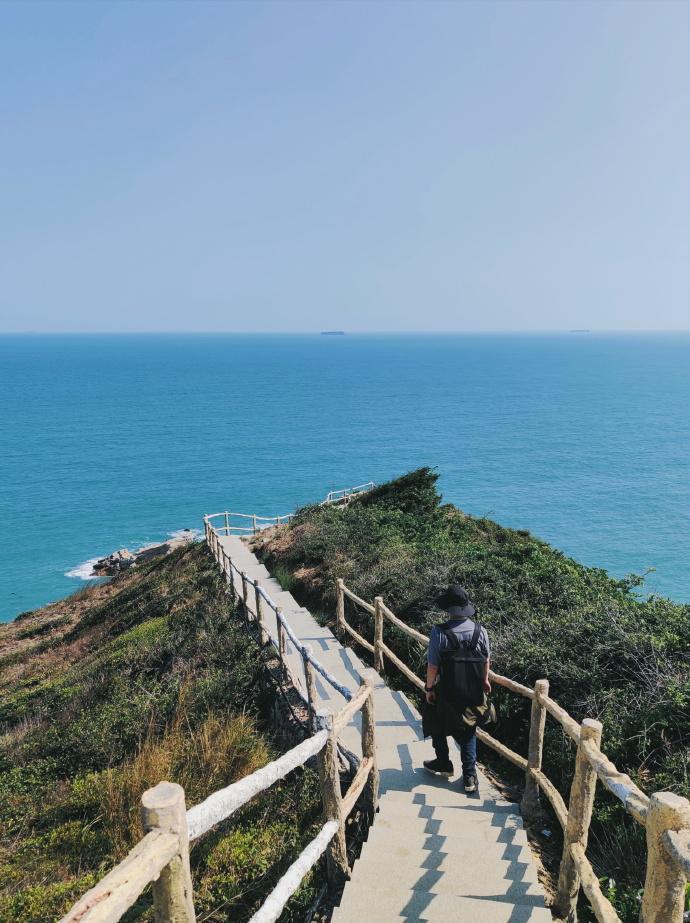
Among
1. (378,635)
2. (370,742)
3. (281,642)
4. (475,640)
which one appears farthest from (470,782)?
(281,642)

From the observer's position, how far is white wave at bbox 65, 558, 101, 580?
37906mm

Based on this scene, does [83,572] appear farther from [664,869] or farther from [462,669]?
[664,869]

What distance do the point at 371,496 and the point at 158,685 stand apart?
15.7m

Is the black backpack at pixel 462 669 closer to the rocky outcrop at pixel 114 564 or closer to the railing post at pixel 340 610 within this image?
the railing post at pixel 340 610

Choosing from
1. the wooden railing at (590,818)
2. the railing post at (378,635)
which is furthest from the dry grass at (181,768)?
the railing post at (378,635)

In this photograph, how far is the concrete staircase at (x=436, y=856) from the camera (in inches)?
154

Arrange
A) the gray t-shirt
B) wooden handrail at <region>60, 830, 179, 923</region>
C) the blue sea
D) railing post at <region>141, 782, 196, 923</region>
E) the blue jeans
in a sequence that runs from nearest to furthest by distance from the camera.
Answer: wooden handrail at <region>60, 830, 179, 923</region> < railing post at <region>141, 782, 196, 923</region> < the gray t-shirt < the blue jeans < the blue sea

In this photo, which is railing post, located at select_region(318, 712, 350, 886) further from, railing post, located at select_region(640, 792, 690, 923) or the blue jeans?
railing post, located at select_region(640, 792, 690, 923)

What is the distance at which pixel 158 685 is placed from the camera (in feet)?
27.2

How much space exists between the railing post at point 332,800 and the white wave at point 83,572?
120 feet

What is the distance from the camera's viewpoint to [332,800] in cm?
416

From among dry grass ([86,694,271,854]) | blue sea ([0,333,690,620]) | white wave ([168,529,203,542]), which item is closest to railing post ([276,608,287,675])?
dry grass ([86,694,271,854])

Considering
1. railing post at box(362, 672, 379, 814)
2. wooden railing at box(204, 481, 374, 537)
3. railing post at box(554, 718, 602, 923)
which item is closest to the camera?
railing post at box(554, 718, 602, 923)

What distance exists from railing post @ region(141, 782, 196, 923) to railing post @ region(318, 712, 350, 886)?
1.80m
